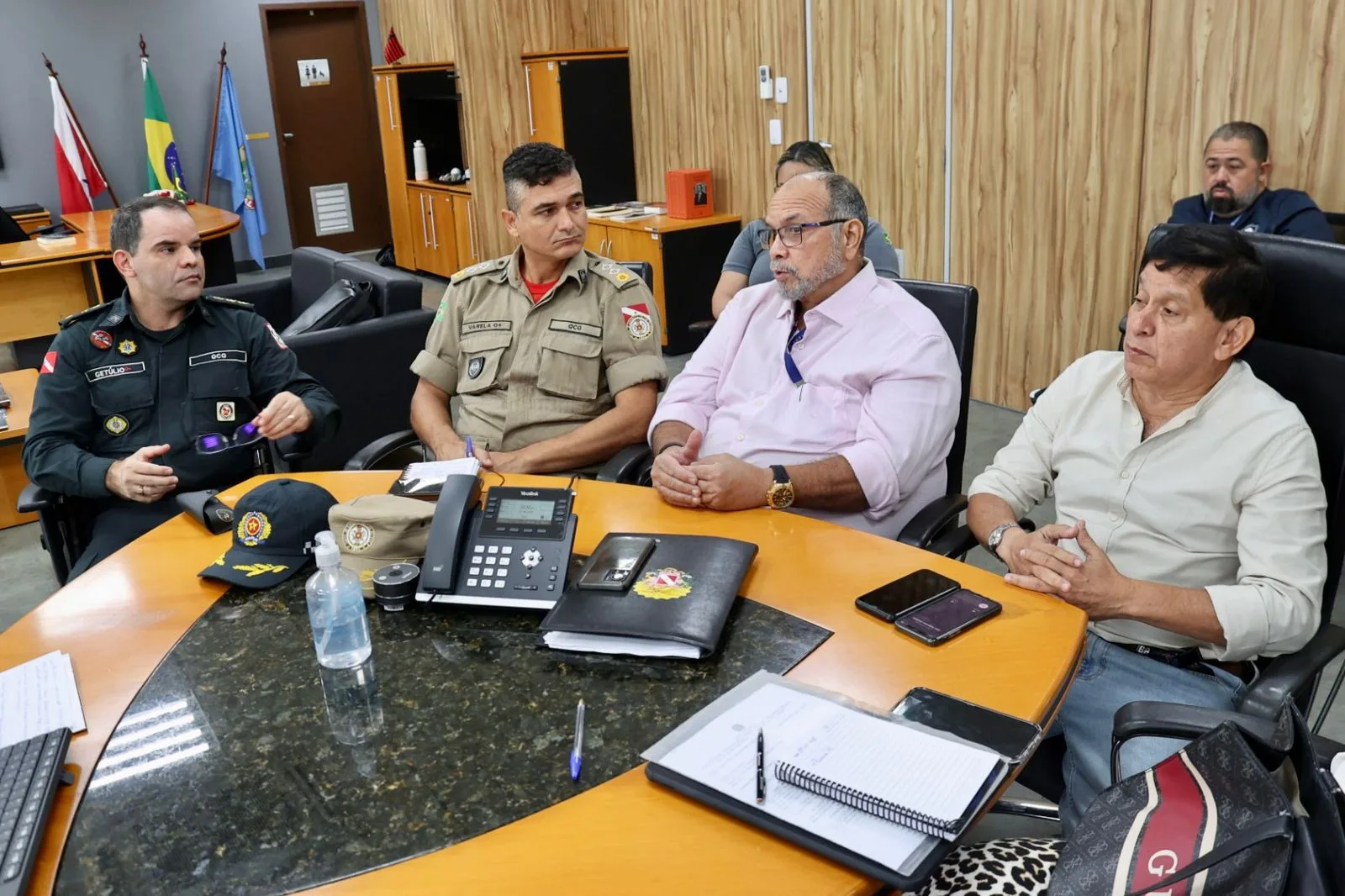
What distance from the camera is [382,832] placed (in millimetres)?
1169

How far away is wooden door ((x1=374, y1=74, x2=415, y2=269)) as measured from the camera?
8.31m

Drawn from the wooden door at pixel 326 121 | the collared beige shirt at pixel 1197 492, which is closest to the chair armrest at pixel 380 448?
the collared beige shirt at pixel 1197 492

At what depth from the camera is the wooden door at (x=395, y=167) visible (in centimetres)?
831

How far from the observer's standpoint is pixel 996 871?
55.0 inches

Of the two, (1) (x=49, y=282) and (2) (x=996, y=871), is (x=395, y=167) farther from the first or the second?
(2) (x=996, y=871)

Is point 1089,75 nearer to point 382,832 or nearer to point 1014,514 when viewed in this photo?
point 1014,514

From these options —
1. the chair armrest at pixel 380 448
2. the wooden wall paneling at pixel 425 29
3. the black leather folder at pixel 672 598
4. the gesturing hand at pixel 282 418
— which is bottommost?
the chair armrest at pixel 380 448

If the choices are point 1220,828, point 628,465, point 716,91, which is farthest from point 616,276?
point 716,91

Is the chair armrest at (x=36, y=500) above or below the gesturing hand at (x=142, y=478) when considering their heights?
below

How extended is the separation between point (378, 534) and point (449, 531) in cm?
13

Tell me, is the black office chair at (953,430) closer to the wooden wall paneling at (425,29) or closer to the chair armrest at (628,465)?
the chair armrest at (628,465)

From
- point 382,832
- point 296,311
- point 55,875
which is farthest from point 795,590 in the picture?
point 296,311

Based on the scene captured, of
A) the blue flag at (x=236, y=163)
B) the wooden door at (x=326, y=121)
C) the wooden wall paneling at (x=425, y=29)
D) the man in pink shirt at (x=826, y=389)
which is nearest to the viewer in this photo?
the man in pink shirt at (x=826, y=389)

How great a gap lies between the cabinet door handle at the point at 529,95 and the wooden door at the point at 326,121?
2923 millimetres
